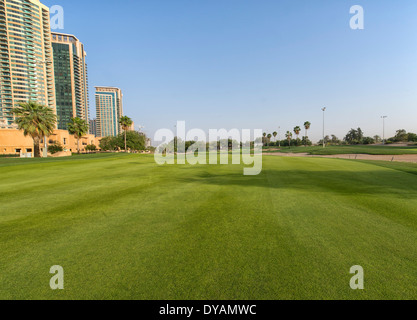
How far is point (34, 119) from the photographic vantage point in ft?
133

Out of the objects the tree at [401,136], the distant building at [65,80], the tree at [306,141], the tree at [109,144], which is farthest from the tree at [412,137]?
the distant building at [65,80]

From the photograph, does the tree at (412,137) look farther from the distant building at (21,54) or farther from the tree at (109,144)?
the distant building at (21,54)

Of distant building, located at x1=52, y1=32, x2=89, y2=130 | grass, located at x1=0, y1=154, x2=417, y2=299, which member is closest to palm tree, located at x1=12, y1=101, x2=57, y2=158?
grass, located at x1=0, y1=154, x2=417, y2=299

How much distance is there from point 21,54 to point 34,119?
5511 inches

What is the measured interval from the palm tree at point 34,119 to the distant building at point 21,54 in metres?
123

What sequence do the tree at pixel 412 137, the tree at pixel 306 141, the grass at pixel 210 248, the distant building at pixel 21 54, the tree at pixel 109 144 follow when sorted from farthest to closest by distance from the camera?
the distant building at pixel 21 54 → the tree at pixel 306 141 → the tree at pixel 109 144 → the tree at pixel 412 137 → the grass at pixel 210 248

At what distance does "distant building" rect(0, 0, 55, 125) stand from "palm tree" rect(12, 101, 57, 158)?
123m

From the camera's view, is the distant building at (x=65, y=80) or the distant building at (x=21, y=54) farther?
the distant building at (x=65, y=80)

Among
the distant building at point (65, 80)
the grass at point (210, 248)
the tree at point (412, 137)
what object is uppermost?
the distant building at point (65, 80)

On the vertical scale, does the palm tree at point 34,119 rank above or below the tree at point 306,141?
above

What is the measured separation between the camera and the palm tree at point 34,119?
130 ft

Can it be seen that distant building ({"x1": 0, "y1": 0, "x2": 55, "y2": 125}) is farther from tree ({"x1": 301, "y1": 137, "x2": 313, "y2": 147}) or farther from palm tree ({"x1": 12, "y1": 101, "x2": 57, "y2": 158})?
tree ({"x1": 301, "y1": 137, "x2": 313, "y2": 147})

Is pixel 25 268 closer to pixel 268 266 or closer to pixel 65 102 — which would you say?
pixel 268 266
